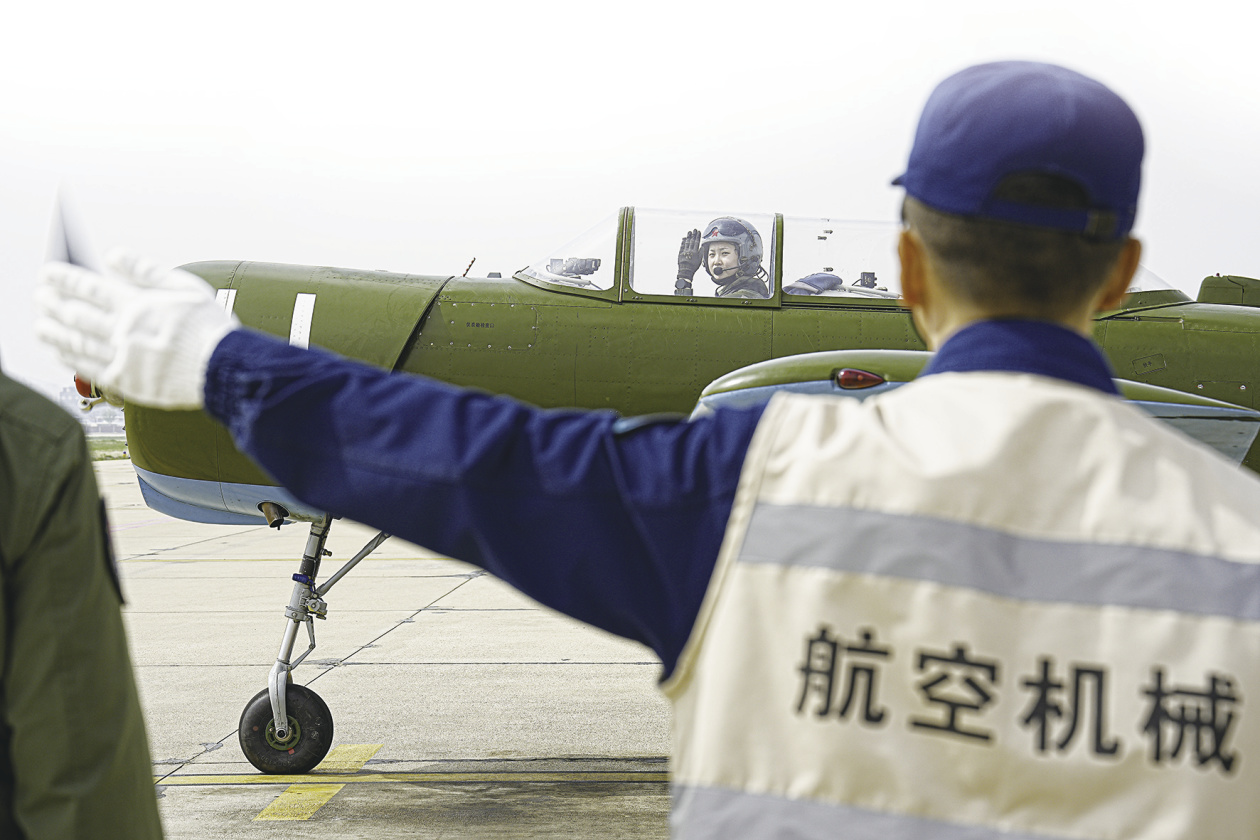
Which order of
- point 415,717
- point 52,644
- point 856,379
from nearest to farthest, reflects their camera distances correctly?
point 52,644, point 856,379, point 415,717

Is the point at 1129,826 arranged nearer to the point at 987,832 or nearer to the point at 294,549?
the point at 987,832

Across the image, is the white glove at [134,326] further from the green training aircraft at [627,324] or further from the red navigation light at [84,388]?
the green training aircraft at [627,324]

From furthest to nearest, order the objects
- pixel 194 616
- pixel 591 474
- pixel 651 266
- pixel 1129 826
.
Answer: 1. pixel 194 616
2. pixel 651 266
3. pixel 591 474
4. pixel 1129 826

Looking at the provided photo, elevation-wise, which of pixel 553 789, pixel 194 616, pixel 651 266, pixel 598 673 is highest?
pixel 651 266

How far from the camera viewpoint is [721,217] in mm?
6438

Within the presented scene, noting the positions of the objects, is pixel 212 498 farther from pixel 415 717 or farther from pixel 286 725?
pixel 415 717

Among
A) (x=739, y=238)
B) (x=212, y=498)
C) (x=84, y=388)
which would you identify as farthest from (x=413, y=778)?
(x=739, y=238)

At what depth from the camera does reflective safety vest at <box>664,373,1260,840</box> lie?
96cm

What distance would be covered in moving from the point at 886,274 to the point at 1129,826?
5.77 metres

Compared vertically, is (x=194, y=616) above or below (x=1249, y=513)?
below

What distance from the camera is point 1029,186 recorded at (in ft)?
3.61

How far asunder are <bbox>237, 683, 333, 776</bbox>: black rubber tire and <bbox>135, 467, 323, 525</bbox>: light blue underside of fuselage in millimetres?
1027

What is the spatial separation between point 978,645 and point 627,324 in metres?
5.28

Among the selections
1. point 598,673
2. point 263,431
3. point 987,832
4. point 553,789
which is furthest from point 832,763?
point 598,673
